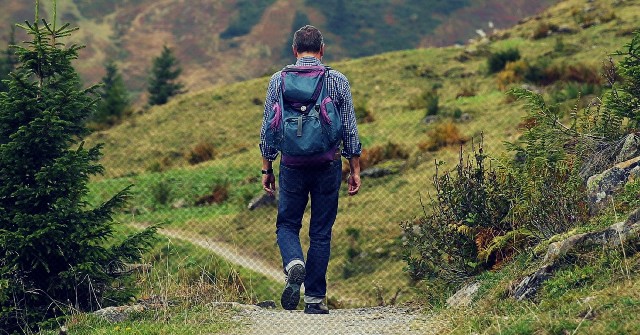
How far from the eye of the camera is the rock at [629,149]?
912 centimetres

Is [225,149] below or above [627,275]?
below

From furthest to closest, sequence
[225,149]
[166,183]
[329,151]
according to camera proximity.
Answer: [225,149]
[166,183]
[329,151]

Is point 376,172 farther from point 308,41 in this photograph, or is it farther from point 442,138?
point 308,41

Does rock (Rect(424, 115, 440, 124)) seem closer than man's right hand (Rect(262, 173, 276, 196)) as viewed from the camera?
No

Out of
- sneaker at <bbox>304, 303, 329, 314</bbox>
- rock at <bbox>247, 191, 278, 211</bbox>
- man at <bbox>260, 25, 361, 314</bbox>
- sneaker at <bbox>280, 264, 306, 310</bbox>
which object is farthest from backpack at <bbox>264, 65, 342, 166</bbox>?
rock at <bbox>247, 191, 278, 211</bbox>

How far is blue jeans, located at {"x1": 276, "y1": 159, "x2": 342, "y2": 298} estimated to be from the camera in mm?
8062

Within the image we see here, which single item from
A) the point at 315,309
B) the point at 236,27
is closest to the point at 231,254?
the point at 315,309

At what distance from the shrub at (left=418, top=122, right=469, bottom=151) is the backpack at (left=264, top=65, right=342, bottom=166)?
1383 cm

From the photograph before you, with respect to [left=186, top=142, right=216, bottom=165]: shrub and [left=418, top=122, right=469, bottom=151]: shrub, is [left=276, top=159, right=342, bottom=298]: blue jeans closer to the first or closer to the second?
[left=418, top=122, right=469, bottom=151]: shrub

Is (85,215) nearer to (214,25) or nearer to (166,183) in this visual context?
(166,183)

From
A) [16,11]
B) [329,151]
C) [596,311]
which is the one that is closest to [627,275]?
[596,311]

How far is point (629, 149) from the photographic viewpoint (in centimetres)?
917

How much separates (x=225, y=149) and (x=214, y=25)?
145 meters

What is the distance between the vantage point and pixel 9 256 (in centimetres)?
934
